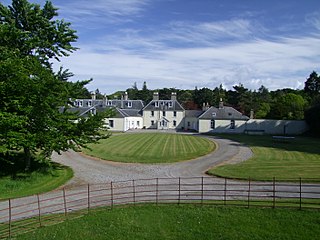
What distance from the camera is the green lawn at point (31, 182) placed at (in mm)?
18359

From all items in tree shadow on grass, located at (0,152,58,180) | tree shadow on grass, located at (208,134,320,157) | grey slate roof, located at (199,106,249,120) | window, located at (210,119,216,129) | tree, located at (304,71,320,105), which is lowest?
tree shadow on grass, located at (0,152,58,180)

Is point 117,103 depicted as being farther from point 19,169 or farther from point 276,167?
point 276,167

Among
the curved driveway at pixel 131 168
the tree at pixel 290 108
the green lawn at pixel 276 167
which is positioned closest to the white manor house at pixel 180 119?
the tree at pixel 290 108

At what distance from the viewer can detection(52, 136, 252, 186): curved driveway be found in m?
22.4

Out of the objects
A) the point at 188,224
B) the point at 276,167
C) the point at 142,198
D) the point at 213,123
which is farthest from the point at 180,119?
the point at 188,224

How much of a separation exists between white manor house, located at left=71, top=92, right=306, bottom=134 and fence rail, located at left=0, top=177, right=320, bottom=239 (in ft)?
104

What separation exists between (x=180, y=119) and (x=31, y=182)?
50654 millimetres

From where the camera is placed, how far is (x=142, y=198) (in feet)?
57.0

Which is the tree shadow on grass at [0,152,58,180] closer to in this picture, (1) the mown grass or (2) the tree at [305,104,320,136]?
(1) the mown grass

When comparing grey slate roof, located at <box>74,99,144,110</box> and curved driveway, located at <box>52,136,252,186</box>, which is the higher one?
grey slate roof, located at <box>74,99,144,110</box>

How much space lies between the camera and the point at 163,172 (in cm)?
2381

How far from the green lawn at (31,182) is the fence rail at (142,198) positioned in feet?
3.61

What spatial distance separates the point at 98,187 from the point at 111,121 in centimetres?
4210

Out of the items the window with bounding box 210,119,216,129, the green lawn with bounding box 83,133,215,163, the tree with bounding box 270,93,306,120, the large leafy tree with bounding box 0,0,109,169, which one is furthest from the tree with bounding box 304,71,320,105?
the large leafy tree with bounding box 0,0,109,169
